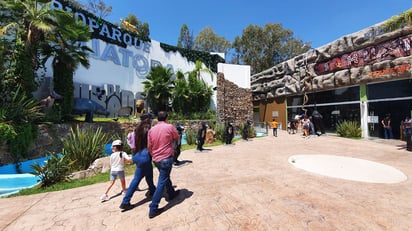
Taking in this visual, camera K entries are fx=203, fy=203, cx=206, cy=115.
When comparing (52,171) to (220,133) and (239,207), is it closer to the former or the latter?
(239,207)

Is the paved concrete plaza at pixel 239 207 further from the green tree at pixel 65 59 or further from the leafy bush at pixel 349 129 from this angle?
the leafy bush at pixel 349 129

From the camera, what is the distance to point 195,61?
854 inches

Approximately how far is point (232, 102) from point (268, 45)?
16795 mm

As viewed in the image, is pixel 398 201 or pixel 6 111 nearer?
pixel 398 201

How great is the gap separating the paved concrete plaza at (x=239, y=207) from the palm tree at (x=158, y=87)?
12668mm

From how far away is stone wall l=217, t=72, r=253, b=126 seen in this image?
63.4 feet

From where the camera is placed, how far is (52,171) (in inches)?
204

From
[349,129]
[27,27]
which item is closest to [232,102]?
[349,129]

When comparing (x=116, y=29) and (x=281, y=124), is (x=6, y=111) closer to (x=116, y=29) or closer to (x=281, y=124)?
(x=116, y=29)

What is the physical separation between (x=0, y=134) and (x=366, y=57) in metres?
18.8

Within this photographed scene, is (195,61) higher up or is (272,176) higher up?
(195,61)

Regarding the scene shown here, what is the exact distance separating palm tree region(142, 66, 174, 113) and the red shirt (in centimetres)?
1395

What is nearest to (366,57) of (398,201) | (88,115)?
(398,201)

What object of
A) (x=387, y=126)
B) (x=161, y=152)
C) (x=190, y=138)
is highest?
(x=387, y=126)
